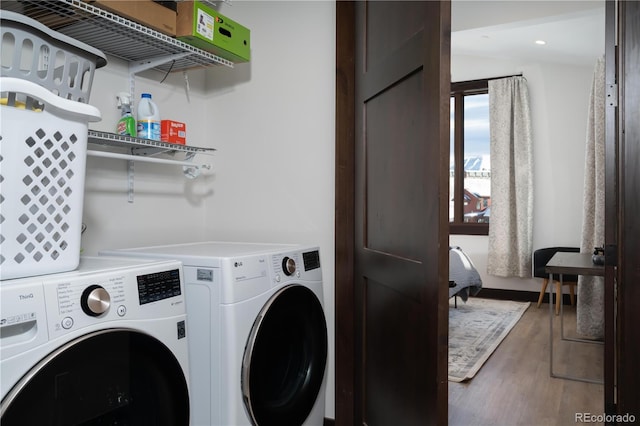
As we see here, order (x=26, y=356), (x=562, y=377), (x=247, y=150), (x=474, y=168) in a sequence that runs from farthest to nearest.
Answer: (x=474, y=168), (x=562, y=377), (x=247, y=150), (x=26, y=356)

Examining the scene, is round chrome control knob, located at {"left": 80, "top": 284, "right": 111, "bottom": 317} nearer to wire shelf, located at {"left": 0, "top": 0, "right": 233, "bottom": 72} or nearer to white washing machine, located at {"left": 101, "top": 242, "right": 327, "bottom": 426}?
white washing machine, located at {"left": 101, "top": 242, "right": 327, "bottom": 426}

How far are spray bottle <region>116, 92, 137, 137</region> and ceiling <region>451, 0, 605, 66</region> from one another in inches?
90.6

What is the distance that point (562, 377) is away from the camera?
3.06 m

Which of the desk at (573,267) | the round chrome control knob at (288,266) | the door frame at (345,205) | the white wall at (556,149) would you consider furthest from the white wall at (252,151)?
the white wall at (556,149)

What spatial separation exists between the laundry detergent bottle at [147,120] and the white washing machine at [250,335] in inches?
17.9

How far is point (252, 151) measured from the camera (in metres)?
2.32

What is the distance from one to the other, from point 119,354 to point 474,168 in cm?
558

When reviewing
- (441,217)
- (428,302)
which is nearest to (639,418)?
(428,302)

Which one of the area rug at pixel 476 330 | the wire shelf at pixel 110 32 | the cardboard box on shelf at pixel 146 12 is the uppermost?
the cardboard box on shelf at pixel 146 12

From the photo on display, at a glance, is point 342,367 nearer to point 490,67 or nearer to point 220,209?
point 220,209

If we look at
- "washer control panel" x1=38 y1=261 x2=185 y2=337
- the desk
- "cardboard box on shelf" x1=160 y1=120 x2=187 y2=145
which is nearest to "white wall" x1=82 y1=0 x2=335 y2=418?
"cardboard box on shelf" x1=160 y1=120 x2=187 y2=145

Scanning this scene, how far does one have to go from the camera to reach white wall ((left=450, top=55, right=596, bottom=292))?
5.24m

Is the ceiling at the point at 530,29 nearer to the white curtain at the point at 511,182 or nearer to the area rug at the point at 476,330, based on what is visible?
the white curtain at the point at 511,182

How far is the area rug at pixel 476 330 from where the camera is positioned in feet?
10.8
